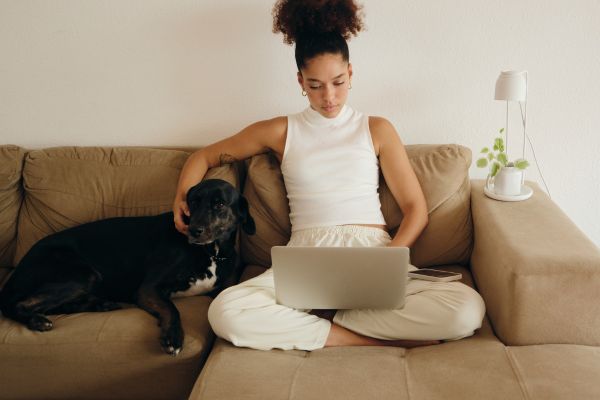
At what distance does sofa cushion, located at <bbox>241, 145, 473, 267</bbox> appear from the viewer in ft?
6.79

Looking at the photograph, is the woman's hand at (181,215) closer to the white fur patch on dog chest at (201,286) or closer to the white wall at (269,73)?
the white fur patch on dog chest at (201,286)

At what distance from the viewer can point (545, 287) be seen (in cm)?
154

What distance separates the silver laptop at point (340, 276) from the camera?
58.2 inches

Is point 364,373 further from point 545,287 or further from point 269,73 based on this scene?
point 269,73

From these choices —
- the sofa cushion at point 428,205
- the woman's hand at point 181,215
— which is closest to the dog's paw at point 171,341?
the woman's hand at point 181,215

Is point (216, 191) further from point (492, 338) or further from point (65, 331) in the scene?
point (492, 338)

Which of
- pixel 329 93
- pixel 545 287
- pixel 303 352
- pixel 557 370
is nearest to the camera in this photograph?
pixel 557 370

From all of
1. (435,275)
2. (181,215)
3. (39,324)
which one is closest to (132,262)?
(181,215)

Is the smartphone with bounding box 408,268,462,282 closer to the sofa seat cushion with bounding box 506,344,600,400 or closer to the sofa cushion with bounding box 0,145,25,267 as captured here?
the sofa seat cushion with bounding box 506,344,600,400

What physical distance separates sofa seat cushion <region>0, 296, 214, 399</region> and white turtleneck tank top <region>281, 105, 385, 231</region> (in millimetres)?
592

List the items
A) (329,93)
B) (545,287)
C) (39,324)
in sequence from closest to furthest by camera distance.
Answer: (545,287)
(39,324)
(329,93)

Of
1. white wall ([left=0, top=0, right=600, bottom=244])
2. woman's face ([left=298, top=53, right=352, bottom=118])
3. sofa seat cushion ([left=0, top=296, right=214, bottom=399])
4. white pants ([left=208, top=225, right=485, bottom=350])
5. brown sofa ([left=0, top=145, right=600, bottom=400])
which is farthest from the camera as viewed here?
white wall ([left=0, top=0, right=600, bottom=244])

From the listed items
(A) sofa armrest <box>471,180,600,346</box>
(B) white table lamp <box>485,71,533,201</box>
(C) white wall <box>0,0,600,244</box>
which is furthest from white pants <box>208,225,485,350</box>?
(C) white wall <box>0,0,600,244</box>

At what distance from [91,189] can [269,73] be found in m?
0.94
